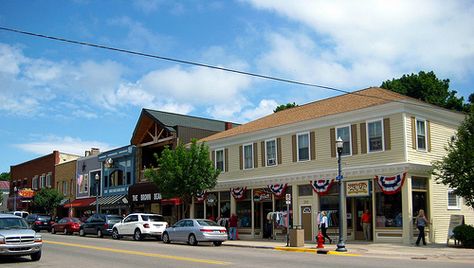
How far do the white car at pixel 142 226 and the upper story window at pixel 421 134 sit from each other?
1474cm

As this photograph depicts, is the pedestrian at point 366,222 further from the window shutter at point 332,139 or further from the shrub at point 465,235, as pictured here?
the shrub at point 465,235

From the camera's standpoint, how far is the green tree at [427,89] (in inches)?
1971

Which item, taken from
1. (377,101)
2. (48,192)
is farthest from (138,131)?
(377,101)

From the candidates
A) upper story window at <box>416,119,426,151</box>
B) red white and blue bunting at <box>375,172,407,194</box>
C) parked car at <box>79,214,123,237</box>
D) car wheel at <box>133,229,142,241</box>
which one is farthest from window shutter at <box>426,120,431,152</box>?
parked car at <box>79,214,123,237</box>

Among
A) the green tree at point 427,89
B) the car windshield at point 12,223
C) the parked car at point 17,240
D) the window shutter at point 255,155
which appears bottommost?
the parked car at point 17,240

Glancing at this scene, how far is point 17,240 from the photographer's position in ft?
55.4

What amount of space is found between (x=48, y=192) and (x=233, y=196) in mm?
27410

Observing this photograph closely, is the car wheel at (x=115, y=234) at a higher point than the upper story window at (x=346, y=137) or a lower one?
lower

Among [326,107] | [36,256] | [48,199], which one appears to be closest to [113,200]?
[48,199]

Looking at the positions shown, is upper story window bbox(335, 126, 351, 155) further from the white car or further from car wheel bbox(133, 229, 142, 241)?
car wheel bbox(133, 229, 142, 241)

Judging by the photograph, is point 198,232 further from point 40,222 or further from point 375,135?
point 40,222

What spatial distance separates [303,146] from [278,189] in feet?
9.45

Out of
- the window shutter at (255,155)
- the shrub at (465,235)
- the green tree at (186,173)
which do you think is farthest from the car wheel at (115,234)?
the shrub at (465,235)

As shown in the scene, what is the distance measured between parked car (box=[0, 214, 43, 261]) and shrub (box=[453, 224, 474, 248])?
16.6 m
